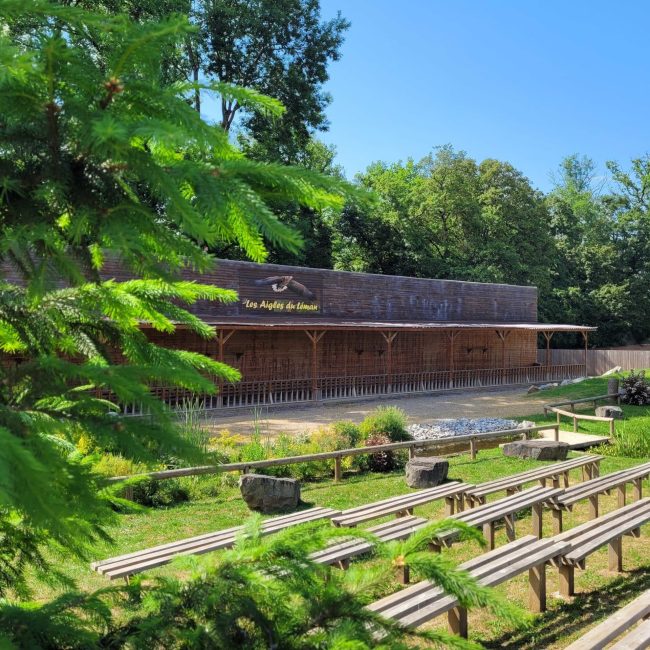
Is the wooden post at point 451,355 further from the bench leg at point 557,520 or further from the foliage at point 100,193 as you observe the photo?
the foliage at point 100,193

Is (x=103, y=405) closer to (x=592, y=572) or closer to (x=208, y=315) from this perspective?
(x=592, y=572)

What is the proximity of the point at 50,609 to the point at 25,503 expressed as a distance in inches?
36.1

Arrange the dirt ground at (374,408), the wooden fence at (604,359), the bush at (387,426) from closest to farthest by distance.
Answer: the bush at (387,426), the dirt ground at (374,408), the wooden fence at (604,359)

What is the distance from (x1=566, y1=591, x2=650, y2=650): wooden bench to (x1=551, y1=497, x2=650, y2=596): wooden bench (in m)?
1.29

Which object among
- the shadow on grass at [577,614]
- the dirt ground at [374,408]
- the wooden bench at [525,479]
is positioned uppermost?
the wooden bench at [525,479]

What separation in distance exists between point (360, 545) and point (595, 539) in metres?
2.25

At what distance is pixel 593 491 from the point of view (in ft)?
25.7

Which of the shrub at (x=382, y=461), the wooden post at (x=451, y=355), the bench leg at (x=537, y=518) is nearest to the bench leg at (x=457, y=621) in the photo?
the bench leg at (x=537, y=518)

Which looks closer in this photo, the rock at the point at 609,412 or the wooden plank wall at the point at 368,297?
the rock at the point at 609,412

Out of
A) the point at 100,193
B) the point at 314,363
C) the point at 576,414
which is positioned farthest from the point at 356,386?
the point at 100,193

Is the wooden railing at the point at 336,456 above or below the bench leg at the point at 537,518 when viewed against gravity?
above

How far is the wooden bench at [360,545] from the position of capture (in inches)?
201

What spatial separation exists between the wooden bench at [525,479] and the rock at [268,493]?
2.40 metres

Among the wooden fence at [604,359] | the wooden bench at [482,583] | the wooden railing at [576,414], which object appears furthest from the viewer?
the wooden fence at [604,359]
